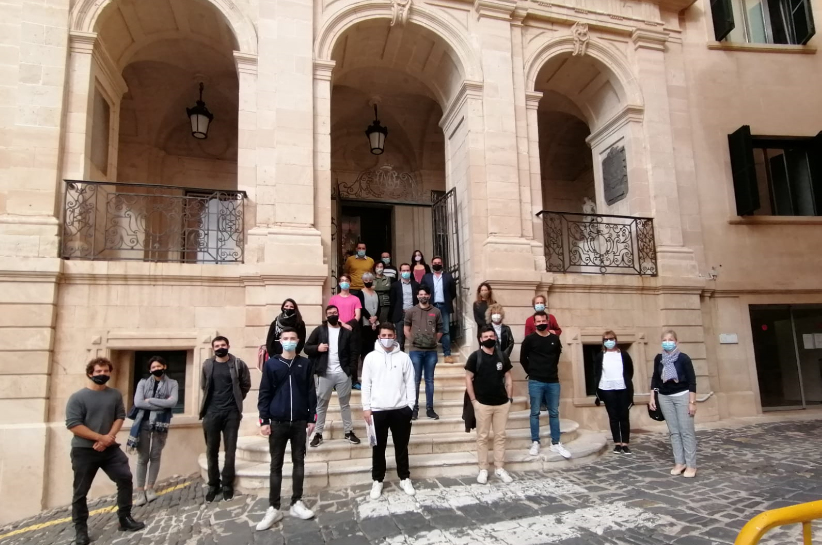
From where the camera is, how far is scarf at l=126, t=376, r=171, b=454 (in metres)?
6.09

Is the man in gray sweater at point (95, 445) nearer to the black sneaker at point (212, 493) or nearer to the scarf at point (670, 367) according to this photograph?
the black sneaker at point (212, 493)

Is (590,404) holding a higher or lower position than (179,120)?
lower

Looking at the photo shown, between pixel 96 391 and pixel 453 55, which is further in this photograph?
pixel 453 55

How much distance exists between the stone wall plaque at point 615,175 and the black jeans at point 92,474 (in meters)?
10.1

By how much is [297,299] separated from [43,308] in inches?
137

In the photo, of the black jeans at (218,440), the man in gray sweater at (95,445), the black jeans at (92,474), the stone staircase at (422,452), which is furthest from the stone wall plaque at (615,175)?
the black jeans at (92,474)

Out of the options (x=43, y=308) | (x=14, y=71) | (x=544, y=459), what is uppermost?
(x=14, y=71)

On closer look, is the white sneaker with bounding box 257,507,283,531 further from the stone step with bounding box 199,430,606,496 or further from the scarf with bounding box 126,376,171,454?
the scarf with bounding box 126,376,171,454

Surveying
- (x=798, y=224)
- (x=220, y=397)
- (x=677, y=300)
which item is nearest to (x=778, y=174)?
(x=798, y=224)

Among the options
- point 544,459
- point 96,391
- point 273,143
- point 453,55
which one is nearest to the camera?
point 96,391

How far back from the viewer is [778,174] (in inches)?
456

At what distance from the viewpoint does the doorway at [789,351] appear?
10938mm

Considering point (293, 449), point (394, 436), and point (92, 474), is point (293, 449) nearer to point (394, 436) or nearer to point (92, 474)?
point (394, 436)

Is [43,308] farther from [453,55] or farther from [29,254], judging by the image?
[453,55]
